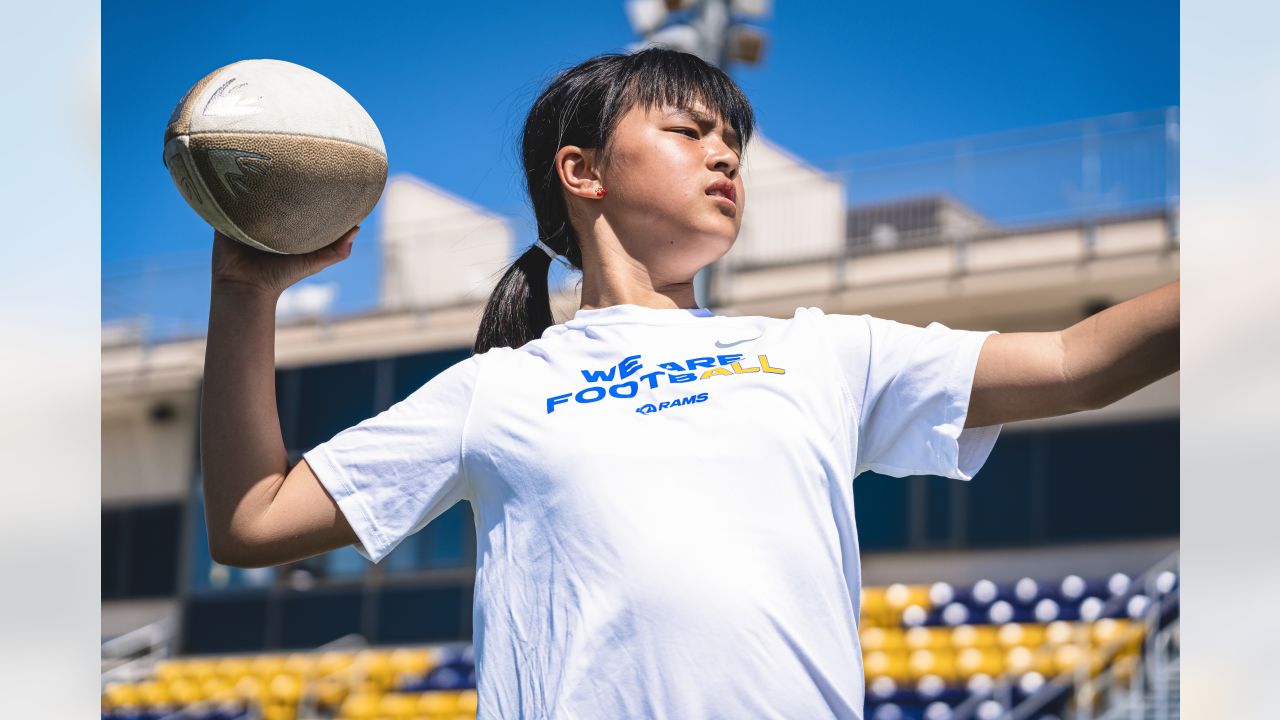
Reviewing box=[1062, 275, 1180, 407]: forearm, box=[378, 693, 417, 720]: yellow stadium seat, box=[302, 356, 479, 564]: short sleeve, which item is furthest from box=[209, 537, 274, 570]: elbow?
box=[378, 693, 417, 720]: yellow stadium seat

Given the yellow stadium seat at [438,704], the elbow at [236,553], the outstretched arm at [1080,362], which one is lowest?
the yellow stadium seat at [438,704]

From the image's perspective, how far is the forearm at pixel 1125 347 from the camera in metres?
1.72

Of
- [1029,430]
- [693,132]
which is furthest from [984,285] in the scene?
[693,132]

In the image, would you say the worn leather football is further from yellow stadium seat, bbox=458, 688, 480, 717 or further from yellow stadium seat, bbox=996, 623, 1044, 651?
yellow stadium seat, bbox=458, 688, 480, 717

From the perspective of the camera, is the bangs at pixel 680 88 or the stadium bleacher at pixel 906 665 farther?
the stadium bleacher at pixel 906 665

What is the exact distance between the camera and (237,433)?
6.47ft

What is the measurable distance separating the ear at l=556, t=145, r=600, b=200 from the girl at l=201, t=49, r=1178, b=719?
4cm

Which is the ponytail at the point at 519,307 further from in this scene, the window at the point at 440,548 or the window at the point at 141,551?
the window at the point at 141,551

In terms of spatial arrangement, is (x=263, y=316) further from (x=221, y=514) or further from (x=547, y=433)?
(x=547, y=433)

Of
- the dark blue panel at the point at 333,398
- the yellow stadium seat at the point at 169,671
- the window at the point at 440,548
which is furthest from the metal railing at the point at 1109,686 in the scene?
the yellow stadium seat at the point at 169,671

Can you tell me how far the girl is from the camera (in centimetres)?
175

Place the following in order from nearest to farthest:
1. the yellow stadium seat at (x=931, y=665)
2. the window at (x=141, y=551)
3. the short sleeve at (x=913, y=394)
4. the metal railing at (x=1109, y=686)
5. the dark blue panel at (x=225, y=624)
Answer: the short sleeve at (x=913, y=394), the metal railing at (x=1109, y=686), the yellow stadium seat at (x=931, y=665), the dark blue panel at (x=225, y=624), the window at (x=141, y=551)

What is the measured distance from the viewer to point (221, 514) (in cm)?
197
